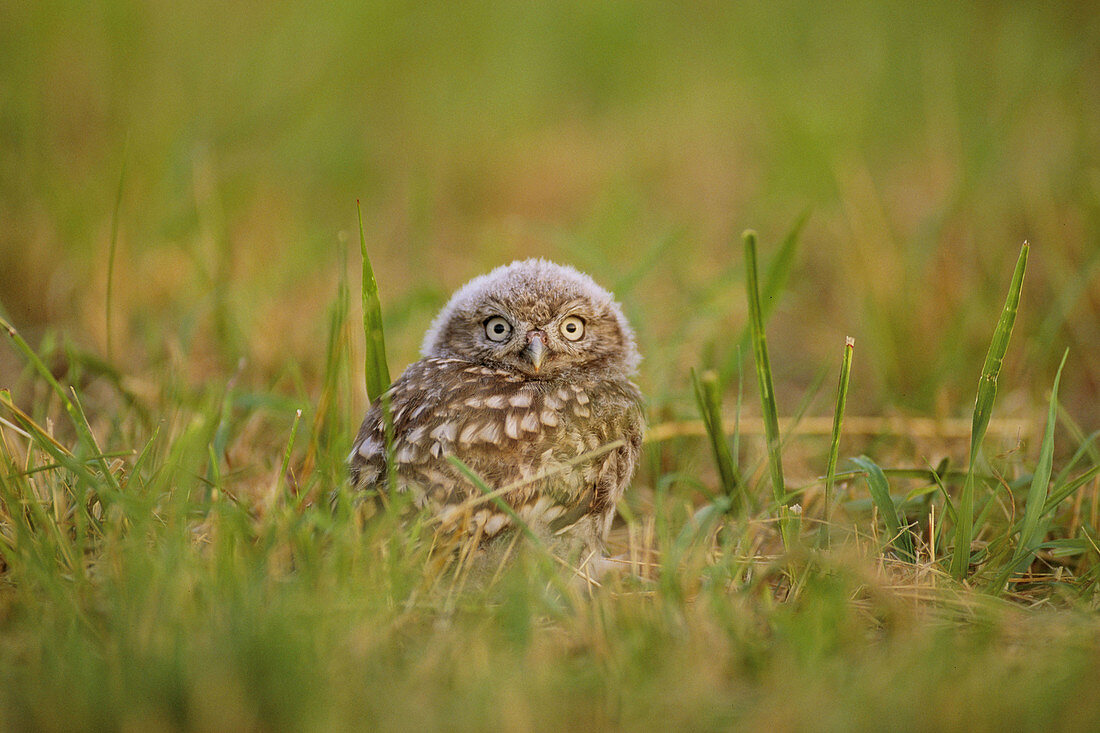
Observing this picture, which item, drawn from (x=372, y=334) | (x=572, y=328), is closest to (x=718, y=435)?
(x=572, y=328)

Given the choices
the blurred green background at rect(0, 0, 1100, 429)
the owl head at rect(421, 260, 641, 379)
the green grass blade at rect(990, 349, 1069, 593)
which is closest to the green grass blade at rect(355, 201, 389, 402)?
the owl head at rect(421, 260, 641, 379)

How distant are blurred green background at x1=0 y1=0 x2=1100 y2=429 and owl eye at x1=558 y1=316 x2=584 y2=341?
0.65m

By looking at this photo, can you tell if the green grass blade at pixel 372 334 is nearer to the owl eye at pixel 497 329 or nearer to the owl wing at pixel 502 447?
the owl wing at pixel 502 447

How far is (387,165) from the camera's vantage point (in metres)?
5.81

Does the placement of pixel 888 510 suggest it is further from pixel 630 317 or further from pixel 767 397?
pixel 630 317

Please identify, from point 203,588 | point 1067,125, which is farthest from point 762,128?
point 203,588

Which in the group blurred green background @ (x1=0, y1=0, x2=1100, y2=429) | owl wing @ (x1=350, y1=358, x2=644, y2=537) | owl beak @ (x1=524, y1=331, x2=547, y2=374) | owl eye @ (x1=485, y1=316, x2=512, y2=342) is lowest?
owl wing @ (x1=350, y1=358, x2=644, y2=537)

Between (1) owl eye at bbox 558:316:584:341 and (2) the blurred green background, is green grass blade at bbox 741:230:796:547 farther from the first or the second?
(2) the blurred green background

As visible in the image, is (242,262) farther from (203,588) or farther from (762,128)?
(762,128)

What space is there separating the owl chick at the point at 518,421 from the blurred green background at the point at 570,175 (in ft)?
2.24

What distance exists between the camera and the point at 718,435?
2168mm

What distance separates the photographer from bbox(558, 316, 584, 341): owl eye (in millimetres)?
2434

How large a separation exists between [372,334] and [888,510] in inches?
57.6

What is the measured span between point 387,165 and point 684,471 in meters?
3.93
